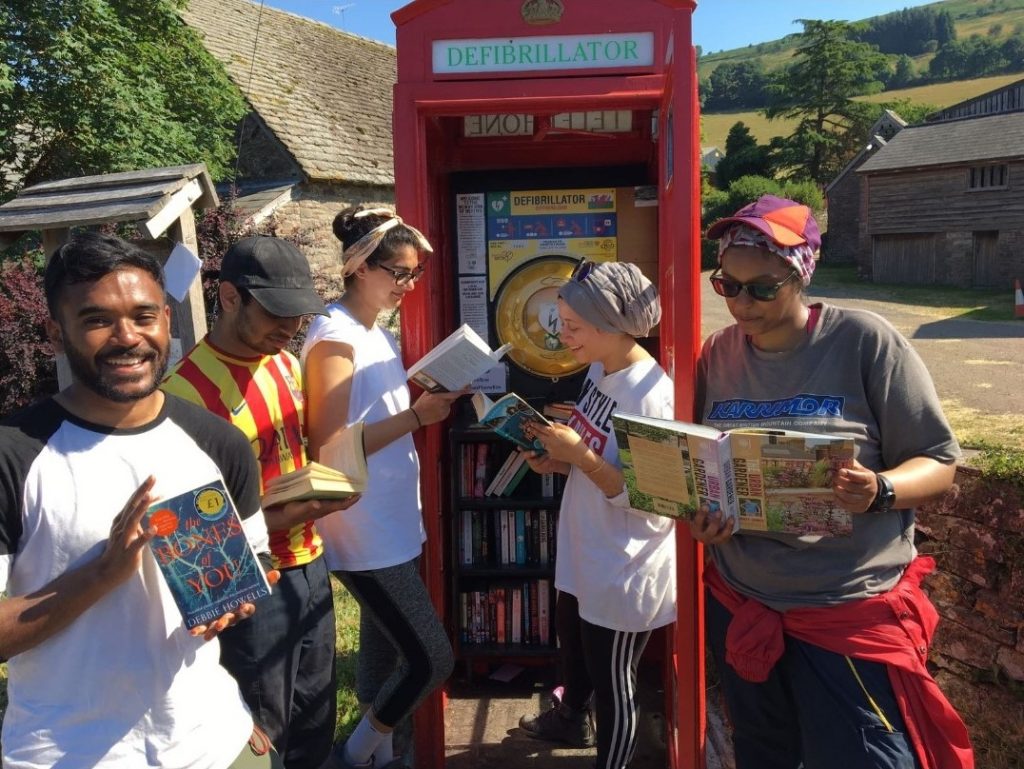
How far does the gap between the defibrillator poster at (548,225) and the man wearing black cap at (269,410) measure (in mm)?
1289

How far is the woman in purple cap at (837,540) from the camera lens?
195 centimetres

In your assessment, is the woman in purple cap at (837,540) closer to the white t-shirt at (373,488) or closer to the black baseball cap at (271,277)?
the white t-shirt at (373,488)

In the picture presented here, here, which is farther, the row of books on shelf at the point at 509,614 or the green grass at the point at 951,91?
the green grass at the point at 951,91

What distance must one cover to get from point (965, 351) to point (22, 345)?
12723 mm

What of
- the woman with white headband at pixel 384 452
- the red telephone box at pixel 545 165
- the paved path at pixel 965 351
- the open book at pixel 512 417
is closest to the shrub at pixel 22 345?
the red telephone box at pixel 545 165

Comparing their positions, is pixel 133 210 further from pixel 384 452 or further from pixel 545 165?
pixel 384 452

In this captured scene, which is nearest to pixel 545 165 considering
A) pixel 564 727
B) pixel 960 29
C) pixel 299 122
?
pixel 564 727

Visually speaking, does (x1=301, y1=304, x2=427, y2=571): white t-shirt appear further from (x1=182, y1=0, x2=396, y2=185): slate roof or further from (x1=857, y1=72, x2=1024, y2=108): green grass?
(x1=857, y1=72, x2=1024, y2=108): green grass

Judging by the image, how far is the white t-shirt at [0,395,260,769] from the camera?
146cm

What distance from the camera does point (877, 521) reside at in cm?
203

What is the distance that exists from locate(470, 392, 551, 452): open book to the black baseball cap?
22.8 inches

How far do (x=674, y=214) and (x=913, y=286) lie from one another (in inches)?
1028

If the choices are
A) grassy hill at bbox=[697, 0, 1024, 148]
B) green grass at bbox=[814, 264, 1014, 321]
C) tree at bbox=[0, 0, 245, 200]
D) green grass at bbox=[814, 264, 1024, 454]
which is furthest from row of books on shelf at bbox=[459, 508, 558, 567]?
grassy hill at bbox=[697, 0, 1024, 148]

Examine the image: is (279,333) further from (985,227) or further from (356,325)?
(985,227)
